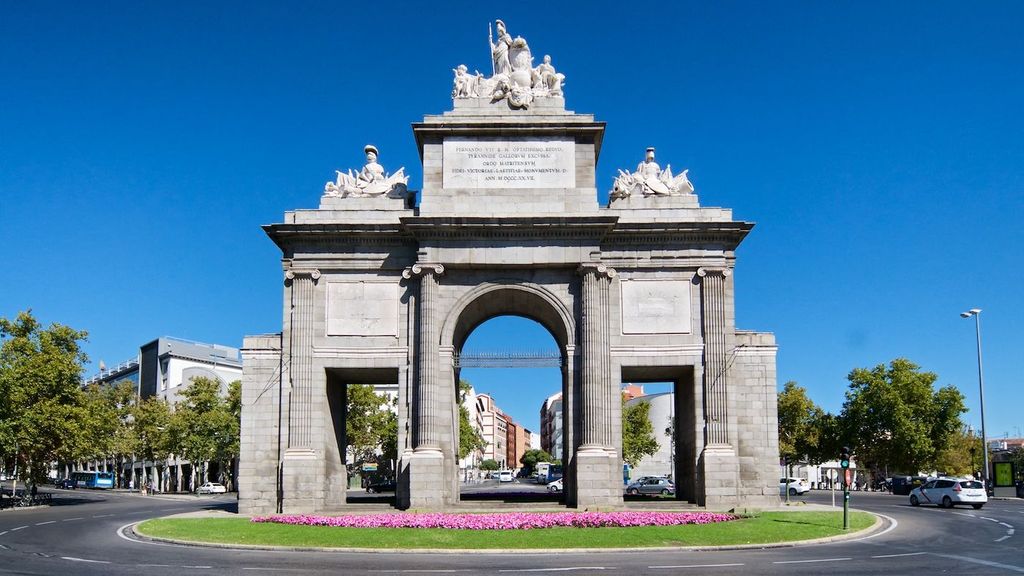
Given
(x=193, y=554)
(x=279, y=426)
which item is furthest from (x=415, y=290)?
(x=193, y=554)

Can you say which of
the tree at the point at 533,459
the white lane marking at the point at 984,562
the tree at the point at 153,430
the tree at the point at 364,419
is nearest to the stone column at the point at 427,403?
the white lane marking at the point at 984,562

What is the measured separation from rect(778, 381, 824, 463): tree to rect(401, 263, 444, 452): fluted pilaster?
5407 centimetres

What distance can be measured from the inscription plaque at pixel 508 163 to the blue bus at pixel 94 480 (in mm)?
77476

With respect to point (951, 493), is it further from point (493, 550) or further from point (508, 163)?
point (493, 550)

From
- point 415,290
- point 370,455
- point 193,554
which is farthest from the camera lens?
point 370,455

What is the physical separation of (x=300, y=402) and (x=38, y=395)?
25.0 metres

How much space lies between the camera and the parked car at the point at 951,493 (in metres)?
45.4

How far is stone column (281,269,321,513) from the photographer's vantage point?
38.5 m

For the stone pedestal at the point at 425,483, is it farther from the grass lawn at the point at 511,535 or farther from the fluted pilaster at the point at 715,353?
the fluted pilaster at the point at 715,353

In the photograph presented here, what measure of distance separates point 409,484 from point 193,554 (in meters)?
13.9

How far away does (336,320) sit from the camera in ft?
133

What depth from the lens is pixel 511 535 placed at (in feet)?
92.2

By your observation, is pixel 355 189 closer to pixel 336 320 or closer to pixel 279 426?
pixel 336 320

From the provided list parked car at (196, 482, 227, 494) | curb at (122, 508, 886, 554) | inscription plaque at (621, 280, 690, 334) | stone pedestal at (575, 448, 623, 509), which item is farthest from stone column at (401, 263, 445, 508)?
parked car at (196, 482, 227, 494)
